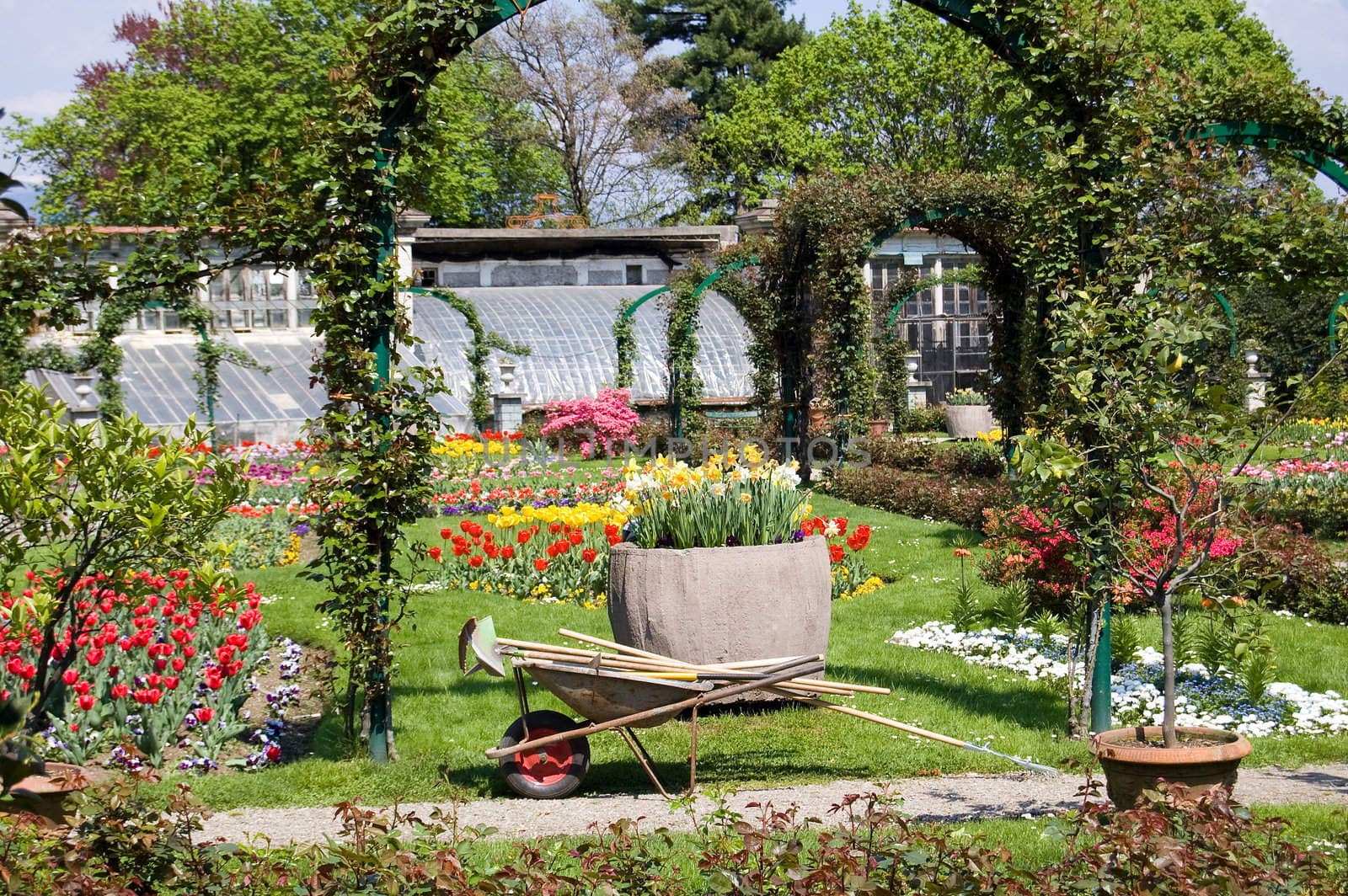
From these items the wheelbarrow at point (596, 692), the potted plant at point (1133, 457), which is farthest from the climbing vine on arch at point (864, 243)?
the wheelbarrow at point (596, 692)

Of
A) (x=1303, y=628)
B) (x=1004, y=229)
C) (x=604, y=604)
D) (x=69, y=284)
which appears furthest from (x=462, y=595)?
(x=1004, y=229)

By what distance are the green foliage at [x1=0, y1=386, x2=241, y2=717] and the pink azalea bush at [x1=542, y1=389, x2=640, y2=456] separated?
18.2 metres

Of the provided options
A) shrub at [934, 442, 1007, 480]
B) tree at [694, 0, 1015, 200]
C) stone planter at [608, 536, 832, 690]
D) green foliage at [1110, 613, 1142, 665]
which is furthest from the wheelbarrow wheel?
tree at [694, 0, 1015, 200]

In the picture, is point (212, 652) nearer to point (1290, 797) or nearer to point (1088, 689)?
point (1088, 689)

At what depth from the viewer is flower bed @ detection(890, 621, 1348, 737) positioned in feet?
20.9

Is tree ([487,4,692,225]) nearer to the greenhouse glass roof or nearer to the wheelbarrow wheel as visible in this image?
the greenhouse glass roof

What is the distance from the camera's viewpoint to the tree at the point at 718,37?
41312 mm

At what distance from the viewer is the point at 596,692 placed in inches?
205

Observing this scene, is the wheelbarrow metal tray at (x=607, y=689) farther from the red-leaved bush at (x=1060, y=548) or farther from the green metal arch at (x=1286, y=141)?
the green metal arch at (x=1286, y=141)

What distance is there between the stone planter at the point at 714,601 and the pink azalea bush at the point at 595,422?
1641 centimetres

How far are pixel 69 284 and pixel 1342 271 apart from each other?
26.8 ft

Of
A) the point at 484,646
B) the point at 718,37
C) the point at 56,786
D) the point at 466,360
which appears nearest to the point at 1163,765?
the point at 484,646

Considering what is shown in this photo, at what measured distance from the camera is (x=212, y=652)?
23.0ft

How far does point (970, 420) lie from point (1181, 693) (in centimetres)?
1932
